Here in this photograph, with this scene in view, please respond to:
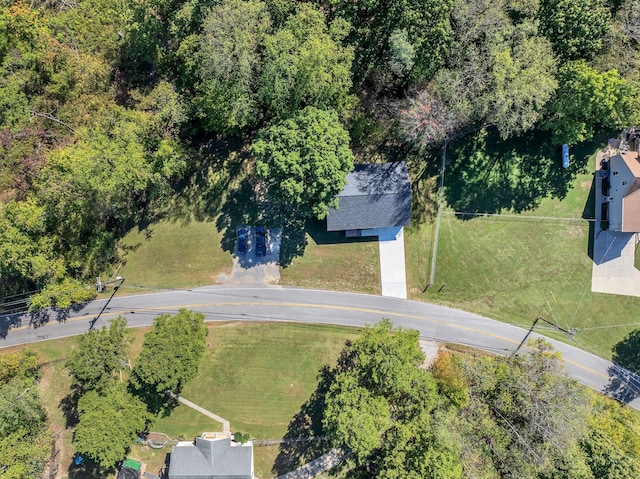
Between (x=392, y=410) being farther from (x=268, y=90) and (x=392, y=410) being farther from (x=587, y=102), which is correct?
(x=587, y=102)

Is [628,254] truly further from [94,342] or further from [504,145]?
[94,342]

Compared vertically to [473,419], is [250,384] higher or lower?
higher

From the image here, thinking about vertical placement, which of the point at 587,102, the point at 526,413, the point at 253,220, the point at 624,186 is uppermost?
the point at 587,102

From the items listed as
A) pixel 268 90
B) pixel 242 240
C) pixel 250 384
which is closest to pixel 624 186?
pixel 268 90

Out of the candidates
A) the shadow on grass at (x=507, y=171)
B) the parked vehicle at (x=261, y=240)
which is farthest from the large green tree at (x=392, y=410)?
the shadow on grass at (x=507, y=171)

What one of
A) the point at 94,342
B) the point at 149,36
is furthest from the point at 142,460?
the point at 149,36
